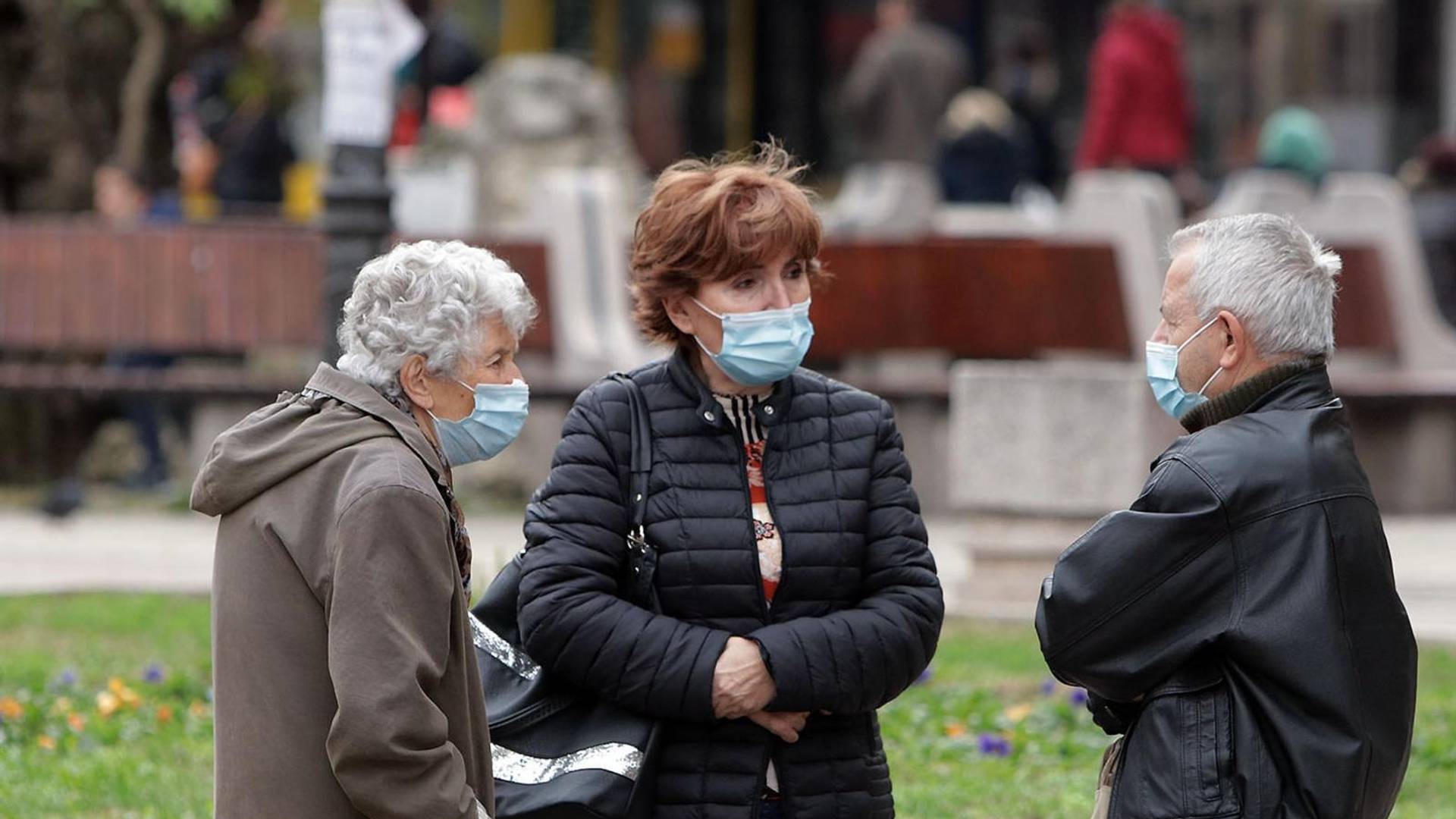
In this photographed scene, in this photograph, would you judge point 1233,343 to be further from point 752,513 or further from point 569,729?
point 569,729

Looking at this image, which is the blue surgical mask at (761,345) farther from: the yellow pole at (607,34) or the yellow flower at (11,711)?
the yellow pole at (607,34)

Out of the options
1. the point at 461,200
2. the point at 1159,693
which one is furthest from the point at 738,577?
the point at 461,200

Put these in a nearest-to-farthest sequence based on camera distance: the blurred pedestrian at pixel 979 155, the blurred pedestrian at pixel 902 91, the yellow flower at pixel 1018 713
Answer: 1. the yellow flower at pixel 1018 713
2. the blurred pedestrian at pixel 979 155
3. the blurred pedestrian at pixel 902 91

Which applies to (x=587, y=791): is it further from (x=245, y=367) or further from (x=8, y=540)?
(x=245, y=367)

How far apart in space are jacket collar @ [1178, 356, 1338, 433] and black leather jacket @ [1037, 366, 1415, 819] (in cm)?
3

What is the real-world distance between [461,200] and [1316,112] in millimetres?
12119

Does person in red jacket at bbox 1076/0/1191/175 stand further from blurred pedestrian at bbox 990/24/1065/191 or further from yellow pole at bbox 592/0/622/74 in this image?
yellow pole at bbox 592/0/622/74

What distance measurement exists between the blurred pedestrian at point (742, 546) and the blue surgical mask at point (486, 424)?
8.5 inches

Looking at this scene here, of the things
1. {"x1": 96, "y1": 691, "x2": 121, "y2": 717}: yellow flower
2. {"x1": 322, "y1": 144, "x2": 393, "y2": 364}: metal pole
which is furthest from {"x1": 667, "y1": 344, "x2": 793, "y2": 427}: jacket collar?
{"x1": 322, "y1": 144, "x2": 393, "y2": 364}: metal pole

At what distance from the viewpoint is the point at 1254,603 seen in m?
3.41

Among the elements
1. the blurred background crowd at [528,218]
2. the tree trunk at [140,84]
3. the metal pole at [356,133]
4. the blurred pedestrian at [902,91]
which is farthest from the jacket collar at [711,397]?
the blurred pedestrian at [902,91]

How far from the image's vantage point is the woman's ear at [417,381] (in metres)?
3.59

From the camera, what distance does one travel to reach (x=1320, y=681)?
3389 millimetres

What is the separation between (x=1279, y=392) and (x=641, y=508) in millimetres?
Result: 1123
